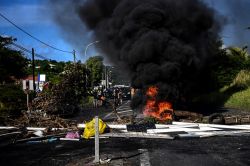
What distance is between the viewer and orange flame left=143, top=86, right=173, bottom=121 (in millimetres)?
21047

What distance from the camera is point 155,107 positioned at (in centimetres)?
2261

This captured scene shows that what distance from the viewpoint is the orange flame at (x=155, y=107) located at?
69.1 feet

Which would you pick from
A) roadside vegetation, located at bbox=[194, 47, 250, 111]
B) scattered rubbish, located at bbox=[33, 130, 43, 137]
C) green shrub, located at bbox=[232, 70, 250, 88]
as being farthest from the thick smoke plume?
green shrub, located at bbox=[232, 70, 250, 88]

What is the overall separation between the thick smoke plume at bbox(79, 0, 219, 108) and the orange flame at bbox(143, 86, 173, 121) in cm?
36

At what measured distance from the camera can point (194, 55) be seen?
25734mm

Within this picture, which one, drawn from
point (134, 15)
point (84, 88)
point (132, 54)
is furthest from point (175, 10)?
point (84, 88)

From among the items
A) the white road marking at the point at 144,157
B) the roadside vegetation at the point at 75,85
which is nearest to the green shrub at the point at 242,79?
the roadside vegetation at the point at 75,85

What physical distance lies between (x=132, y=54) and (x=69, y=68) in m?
3.83

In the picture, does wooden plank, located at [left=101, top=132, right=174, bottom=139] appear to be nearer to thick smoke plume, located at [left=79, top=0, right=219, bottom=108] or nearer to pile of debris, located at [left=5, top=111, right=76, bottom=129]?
pile of debris, located at [left=5, top=111, right=76, bottom=129]

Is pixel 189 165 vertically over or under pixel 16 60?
under

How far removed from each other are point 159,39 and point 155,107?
15.0 feet

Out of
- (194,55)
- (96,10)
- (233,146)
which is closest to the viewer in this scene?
(233,146)

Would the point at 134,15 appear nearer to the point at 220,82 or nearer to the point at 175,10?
the point at 175,10

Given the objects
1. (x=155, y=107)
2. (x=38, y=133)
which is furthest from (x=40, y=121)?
(x=155, y=107)
